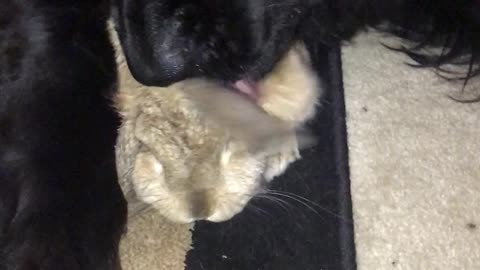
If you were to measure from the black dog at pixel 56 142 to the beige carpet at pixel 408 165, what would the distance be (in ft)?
0.96

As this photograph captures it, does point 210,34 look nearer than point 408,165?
Yes

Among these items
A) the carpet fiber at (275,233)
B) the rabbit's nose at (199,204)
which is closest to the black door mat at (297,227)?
the carpet fiber at (275,233)

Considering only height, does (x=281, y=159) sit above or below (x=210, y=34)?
below

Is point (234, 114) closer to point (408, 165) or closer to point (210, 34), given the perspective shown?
point (210, 34)

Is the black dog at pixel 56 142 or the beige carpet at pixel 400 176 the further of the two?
the beige carpet at pixel 400 176

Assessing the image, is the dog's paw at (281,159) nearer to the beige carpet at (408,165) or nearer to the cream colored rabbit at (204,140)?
the cream colored rabbit at (204,140)

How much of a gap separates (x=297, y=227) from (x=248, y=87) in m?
0.18

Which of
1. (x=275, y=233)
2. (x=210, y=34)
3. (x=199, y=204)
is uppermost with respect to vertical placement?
(x=210, y=34)

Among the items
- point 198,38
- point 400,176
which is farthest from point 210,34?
point 400,176

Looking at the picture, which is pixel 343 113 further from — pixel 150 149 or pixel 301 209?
pixel 150 149

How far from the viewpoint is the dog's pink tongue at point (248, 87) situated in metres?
0.91

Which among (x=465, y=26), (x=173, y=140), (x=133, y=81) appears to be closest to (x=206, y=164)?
(x=173, y=140)

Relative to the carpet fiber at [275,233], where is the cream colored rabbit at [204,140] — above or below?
above

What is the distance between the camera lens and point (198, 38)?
0.88 meters
